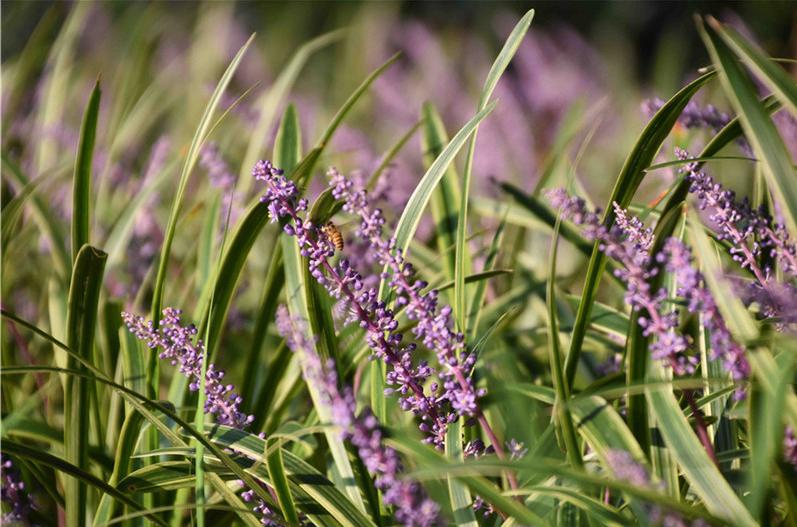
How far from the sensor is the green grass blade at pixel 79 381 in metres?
1.38

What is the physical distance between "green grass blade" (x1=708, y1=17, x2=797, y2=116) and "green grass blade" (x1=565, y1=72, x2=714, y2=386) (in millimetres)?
114

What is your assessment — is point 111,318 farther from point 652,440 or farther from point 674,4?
point 674,4

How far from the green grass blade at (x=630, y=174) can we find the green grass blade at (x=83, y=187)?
0.93 meters

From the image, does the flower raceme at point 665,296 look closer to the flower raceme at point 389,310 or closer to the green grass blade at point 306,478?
the flower raceme at point 389,310

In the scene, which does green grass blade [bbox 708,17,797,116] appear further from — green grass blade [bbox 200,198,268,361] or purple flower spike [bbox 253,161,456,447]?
green grass blade [bbox 200,198,268,361]

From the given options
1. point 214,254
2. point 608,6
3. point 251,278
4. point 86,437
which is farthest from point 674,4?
point 86,437

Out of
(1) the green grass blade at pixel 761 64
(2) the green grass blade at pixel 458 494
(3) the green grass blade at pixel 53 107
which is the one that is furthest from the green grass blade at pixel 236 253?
(3) the green grass blade at pixel 53 107

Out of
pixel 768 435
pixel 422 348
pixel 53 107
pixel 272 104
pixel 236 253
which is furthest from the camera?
pixel 53 107

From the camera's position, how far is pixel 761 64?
1082mm

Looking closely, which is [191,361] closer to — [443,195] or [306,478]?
[306,478]

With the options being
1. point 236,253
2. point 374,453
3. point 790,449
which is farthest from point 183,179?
point 790,449

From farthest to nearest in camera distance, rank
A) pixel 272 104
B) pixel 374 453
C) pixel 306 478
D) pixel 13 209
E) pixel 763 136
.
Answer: pixel 272 104 → pixel 13 209 → pixel 306 478 → pixel 763 136 → pixel 374 453

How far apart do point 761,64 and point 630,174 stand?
0.27m

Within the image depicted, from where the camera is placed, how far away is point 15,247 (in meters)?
Answer: 2.35
